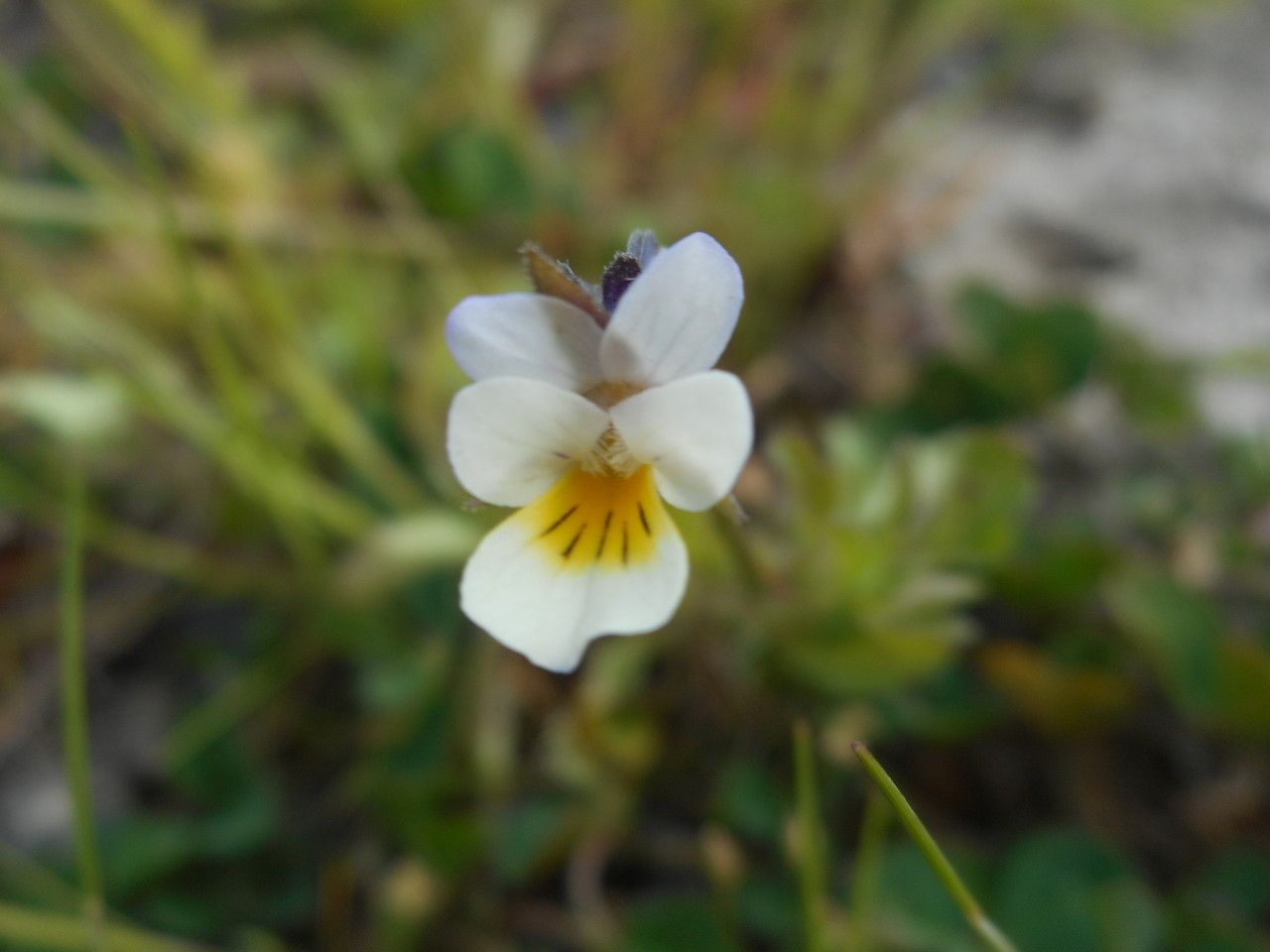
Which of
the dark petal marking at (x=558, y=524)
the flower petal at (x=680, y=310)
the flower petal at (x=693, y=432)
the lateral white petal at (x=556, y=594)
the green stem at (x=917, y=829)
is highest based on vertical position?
the flower petal at (x=680, y=310)

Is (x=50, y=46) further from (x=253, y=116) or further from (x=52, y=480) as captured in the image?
(x=52, y=480)

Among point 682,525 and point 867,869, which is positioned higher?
point 682,525

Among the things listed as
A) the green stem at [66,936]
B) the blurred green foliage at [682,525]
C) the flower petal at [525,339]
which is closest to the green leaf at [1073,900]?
the blurred green foliage at [682,525]

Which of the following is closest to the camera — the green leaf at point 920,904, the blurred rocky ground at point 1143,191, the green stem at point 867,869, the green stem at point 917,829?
the green stem at point 917,829

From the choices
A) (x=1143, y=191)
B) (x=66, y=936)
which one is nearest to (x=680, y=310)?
(x=66, y=936)

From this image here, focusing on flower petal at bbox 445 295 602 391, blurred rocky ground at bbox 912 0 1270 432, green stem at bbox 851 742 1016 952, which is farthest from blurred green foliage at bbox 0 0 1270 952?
flower petal at bbox 445 295 602 391

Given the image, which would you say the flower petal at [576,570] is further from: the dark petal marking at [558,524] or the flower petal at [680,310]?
the flower petal at [680,310]

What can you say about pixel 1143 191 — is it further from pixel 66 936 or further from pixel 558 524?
pixel 66 936

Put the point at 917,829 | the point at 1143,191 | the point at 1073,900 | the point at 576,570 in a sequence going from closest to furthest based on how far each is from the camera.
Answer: the point at 917,829
the point at 576,570
the point at 1073,900
the point at 1143,191
